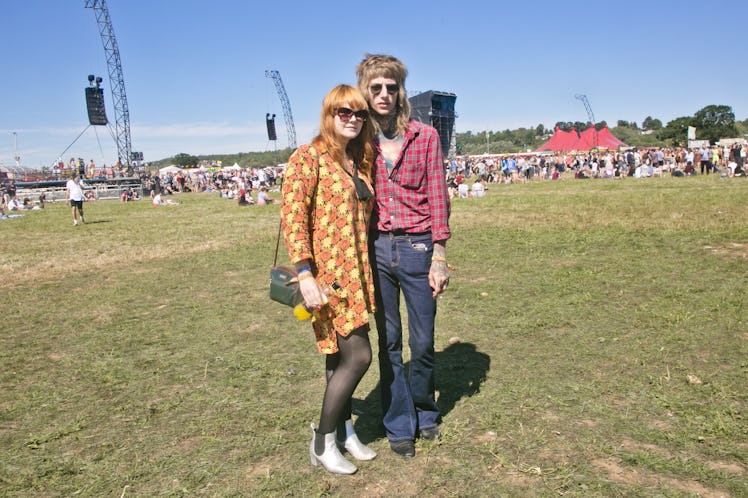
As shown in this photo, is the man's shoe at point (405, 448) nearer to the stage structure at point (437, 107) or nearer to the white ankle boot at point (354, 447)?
the white ankle boot at point (354, 447)

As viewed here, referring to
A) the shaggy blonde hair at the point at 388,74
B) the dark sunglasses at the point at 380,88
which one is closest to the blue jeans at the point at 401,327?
the shaggy blonde hair at the point at 388,74

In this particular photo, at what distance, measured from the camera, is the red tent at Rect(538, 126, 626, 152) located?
177 feet

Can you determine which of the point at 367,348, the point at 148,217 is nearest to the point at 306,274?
the point at 367,348

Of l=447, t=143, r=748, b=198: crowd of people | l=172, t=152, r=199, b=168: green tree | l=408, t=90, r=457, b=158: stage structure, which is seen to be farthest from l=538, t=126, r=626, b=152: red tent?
l=172, t=152, r=199, b=168: green tree

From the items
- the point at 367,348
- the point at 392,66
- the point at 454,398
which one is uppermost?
the point at 392,66

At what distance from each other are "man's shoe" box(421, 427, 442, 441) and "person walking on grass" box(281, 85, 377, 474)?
2.10 feet

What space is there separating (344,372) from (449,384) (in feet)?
5.04

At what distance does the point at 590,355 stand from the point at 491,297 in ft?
7.09

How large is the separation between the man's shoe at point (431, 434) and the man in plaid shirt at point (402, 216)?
5.5 inches

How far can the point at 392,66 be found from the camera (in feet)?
9.63

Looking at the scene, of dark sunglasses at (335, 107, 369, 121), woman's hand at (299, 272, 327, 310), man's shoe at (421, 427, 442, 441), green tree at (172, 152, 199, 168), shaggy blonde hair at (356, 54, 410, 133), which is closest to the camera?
woman's hand at (299, 272, 327, 310)

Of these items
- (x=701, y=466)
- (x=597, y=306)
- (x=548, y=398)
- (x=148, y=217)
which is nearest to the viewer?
(x=701, y=466)

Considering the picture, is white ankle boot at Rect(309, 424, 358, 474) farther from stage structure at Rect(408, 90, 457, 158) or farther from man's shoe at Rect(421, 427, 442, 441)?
stage structure at Rect(408, 90, 457, 158)

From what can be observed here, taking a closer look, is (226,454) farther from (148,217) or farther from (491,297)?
(148,217)
